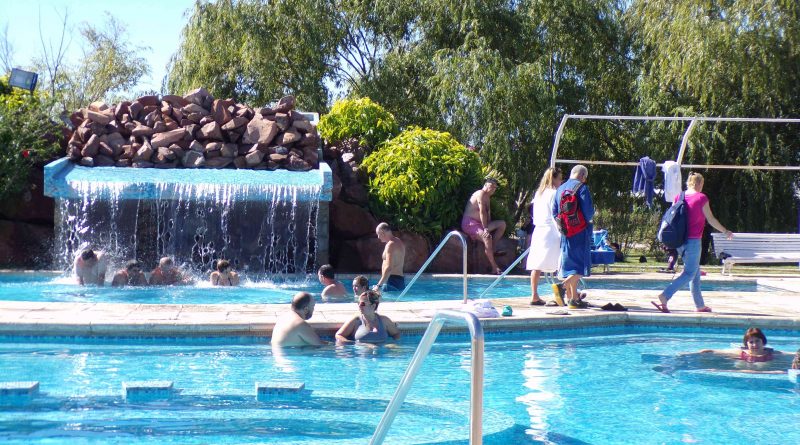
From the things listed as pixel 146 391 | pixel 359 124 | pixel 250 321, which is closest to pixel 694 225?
pixel 250 321

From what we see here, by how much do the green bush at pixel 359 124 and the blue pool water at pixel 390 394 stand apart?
30.0 ft

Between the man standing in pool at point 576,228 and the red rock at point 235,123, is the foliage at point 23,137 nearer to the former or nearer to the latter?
the red rock at point 235,123

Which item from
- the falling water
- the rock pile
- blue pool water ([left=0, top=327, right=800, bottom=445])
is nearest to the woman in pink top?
blue pool water ([left=0, top=327, right=800, bottom=445])

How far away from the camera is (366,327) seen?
29.0ft

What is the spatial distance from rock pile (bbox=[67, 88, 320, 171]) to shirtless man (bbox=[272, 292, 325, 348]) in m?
8.34

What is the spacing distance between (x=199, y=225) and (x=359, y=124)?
3876 mm

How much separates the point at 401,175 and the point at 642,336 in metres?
7.30

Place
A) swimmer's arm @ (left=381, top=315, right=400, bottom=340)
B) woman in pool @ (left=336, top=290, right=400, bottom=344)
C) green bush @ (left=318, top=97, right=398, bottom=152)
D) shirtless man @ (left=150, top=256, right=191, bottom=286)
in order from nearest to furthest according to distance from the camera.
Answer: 1. woman in pool @ (left=336, top=290, right=400, bottom=344)
2. swimmer's arm @ (left=381, top=315, right=400, bottom=340)
3. shirtless man @ (left=150, top=256, right=191, bottom=286)
4. green bush @ (left=318, top=97, right=398, bottom=152)

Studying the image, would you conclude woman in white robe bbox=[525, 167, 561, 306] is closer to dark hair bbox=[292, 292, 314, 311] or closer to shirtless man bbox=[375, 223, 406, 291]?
shirtless man bbox=[375, 223, 406, 291]

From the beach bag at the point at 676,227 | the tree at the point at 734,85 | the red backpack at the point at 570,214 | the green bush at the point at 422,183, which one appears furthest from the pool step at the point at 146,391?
the tree at the point at 734,85

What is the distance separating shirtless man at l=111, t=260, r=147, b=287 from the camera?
44.1 feet

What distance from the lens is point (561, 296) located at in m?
10.6

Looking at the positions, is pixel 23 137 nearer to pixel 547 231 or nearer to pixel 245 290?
pixel 245 290

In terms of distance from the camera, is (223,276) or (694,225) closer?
(694,225)
